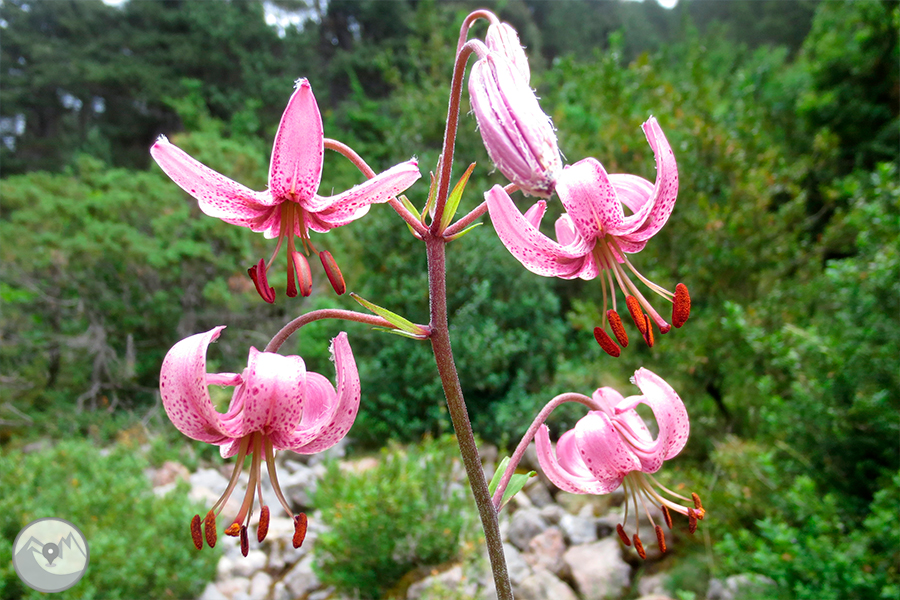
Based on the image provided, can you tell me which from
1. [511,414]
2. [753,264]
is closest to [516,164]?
[753,264]

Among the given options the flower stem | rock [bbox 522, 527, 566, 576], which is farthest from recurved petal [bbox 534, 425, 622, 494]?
rock [bbox 522, 527, 566, 576]

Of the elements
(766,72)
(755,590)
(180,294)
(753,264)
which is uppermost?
(766,72)

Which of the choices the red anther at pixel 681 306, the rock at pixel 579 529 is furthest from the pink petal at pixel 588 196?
the rock at pixel 579 529

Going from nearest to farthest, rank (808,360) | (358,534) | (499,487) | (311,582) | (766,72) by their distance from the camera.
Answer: (499,487), (808,360), (358,534), (311,582), (766,72)

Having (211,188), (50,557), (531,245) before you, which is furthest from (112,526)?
(531,245)

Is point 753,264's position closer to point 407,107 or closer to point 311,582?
point 311,582

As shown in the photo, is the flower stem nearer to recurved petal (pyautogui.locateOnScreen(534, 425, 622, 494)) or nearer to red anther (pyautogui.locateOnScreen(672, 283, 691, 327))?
recurved petal (pyautogui.locateOnScreen(534, 425, 622, 494))
